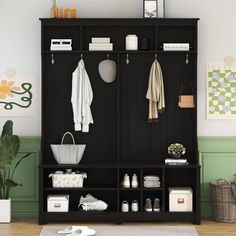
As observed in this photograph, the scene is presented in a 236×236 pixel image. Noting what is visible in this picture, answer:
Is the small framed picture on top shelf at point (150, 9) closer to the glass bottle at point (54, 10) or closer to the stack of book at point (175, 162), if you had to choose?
the glass bottle at point (54, 10)

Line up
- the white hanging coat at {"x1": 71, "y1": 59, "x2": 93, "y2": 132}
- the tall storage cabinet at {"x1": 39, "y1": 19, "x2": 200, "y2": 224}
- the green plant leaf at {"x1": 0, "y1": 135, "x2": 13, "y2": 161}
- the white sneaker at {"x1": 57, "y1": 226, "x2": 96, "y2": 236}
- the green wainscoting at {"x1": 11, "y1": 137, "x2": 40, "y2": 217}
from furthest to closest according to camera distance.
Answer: the green wainscoting at {"x1": 11, "y1": 137, "x2": 40, "y2": 217} → the tall storage cabinet at {"x1": 39, "y1": 19, "x2": 200, "y2": 224} → the white hanging coat at {"x1": 71, "y1": 59, "x2": 93, "y2": 132} → the green plant leaf at {"x1": 0, "y1": 135, "x2": 13, "y2": 161} → the white sneaker at {"x1": 57, "y1": 226, "x2": 96, "y2": 236}

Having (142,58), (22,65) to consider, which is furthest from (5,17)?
(142,58)

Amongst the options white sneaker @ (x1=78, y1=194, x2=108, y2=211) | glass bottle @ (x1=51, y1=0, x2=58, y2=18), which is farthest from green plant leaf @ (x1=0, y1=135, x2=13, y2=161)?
glass bottle @ (x1=51, y1=0, x2=58, y2=18)

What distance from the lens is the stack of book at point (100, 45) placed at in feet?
20.1

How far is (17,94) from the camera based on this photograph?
20.9 ft

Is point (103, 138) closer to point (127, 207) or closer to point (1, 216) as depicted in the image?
point (127, 207)

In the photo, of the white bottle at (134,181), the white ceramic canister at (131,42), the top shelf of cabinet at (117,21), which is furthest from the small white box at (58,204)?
the top shelf of cabinet at (117,21)

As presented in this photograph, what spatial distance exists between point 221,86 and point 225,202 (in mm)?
1230

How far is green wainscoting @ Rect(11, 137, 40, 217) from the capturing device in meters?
6.39

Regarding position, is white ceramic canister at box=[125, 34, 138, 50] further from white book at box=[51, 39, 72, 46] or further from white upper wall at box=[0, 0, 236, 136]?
white book at box=[51, 39, 72, 46]

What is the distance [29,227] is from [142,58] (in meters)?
2.10

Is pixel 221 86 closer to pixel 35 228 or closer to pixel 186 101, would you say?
pixel 186 101

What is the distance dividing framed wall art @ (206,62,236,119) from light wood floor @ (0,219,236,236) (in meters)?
1.22

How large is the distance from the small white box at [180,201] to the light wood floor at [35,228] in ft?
0.55
